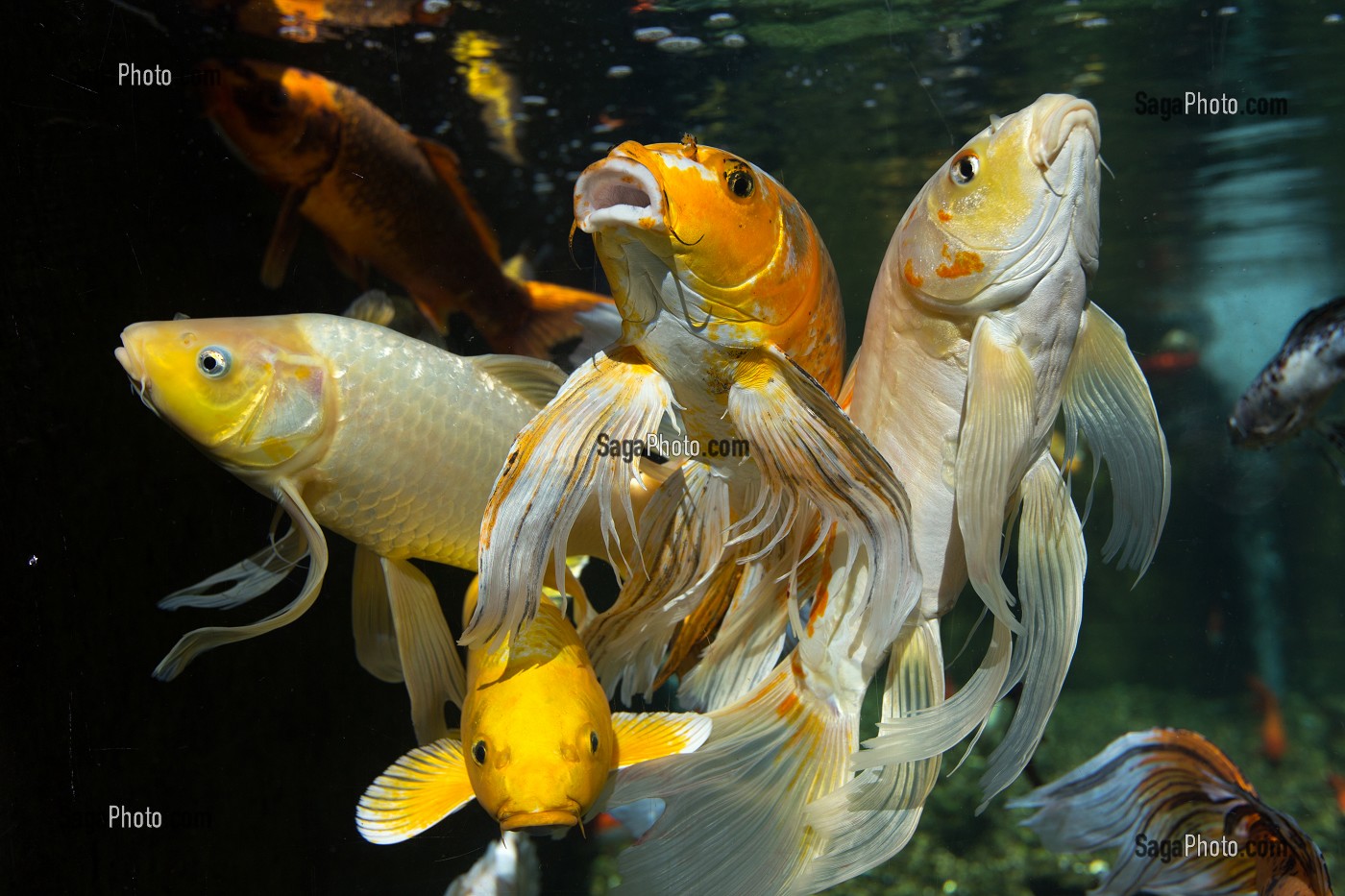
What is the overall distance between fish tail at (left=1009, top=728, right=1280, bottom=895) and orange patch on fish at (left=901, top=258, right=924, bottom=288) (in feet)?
6.91

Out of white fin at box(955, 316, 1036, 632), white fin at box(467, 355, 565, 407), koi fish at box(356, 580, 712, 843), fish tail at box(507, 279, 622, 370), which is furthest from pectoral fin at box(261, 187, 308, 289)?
white fin at box(955, 316, 1036, 632)

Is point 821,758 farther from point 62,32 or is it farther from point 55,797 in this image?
point 62,32

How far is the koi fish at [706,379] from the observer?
1300mm

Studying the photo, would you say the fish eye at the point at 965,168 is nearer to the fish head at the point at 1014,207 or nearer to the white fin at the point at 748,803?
the fish head at the point at 1014,207

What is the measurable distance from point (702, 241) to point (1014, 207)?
0.60 meters

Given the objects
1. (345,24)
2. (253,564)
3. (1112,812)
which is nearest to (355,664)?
(253,564)

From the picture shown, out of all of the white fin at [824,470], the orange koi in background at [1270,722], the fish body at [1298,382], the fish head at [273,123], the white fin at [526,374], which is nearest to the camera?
the white fin at [824,470]

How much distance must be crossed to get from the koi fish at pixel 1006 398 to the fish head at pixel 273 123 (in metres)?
1.94

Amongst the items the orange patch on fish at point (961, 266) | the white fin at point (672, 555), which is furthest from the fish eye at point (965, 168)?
the white fin at point (672, 555)

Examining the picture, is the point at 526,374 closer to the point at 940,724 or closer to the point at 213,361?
the point at 213,361

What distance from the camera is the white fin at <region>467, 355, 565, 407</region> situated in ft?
6.50

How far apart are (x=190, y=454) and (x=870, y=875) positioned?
12.3ft

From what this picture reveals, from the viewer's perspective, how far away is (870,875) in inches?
157

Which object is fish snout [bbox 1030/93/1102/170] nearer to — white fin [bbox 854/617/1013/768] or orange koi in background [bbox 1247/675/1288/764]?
white fin [bbox 854/617/1013/768]
